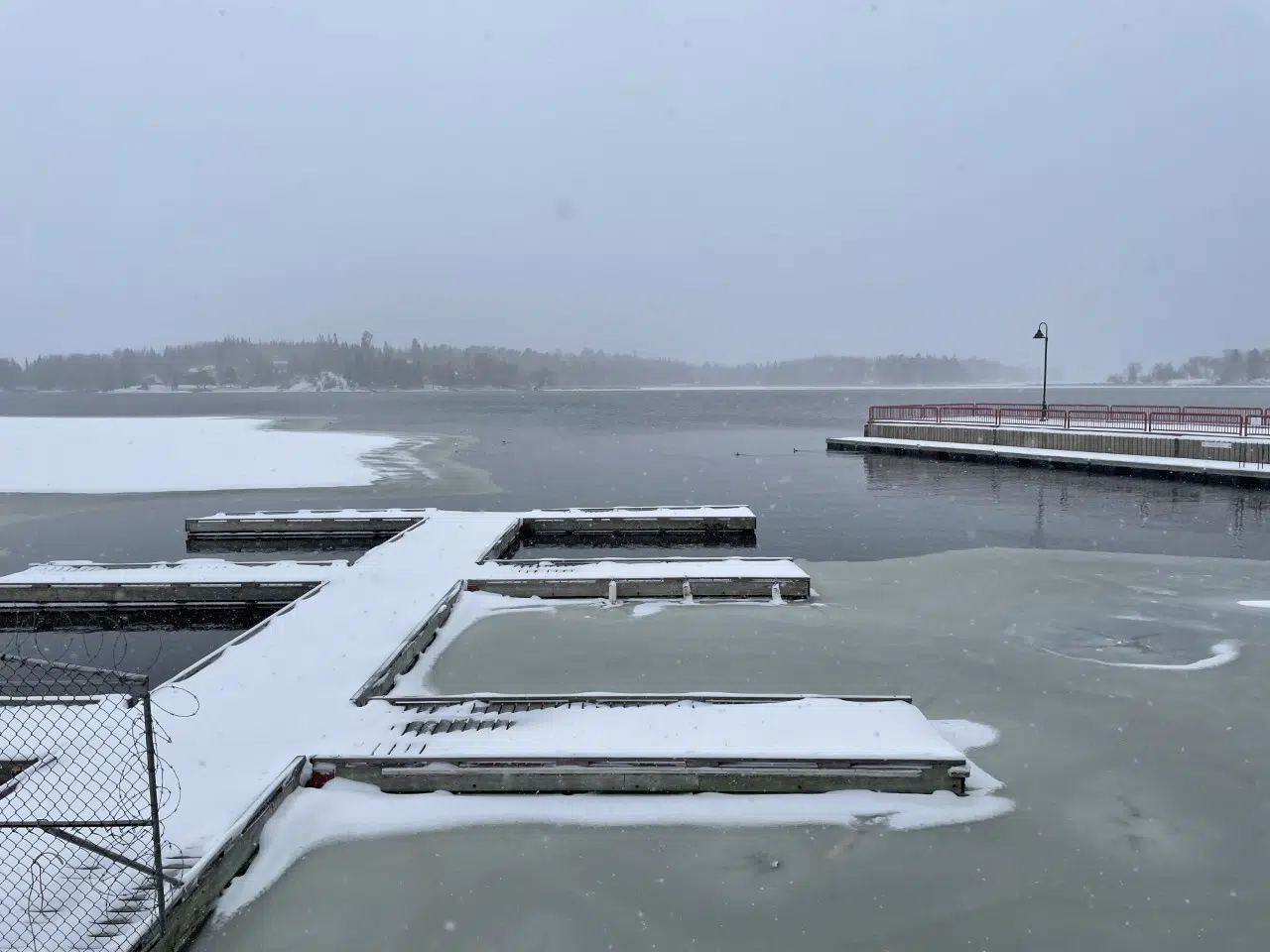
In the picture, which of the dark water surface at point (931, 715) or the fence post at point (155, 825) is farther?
the dark water surface at point (931, 715)

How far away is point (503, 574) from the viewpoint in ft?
49.3

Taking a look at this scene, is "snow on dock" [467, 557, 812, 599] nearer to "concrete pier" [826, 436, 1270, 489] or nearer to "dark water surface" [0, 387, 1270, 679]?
"dark water surface" [0, 387, 1270, 679]

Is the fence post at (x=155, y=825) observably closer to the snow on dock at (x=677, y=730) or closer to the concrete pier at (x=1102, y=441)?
the snow on dock at (x=677, y=730)

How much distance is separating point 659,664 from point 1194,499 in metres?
22.2

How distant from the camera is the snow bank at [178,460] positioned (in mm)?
31766

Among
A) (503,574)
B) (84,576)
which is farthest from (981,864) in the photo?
(84,576)

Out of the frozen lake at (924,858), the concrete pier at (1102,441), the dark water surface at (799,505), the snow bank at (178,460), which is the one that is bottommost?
the frozen lake at (924,858)

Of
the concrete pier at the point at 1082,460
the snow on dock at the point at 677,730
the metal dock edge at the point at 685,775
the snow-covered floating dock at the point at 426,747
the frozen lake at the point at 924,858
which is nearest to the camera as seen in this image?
the frozen lake at the point at 924,858

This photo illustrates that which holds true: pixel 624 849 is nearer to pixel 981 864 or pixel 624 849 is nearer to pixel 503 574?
pixel 981 864

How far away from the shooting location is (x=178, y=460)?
1549 inches

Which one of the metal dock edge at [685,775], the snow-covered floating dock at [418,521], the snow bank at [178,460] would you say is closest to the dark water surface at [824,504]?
the snow-covered floating dock at [418,521]

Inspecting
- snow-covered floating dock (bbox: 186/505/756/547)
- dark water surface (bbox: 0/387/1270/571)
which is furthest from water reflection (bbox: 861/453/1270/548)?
snow-covered floating dock (bbox: 186/505/756/547)

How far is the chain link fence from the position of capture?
5082 millimetres

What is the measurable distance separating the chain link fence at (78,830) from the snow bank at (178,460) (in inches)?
952
